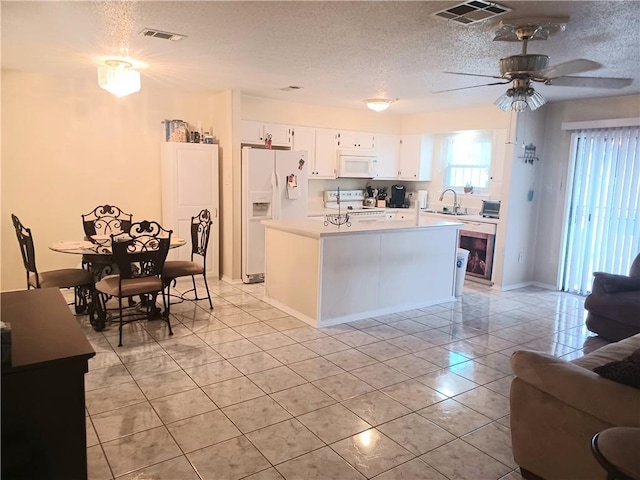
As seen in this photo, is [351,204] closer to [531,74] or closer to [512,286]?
[512,286]

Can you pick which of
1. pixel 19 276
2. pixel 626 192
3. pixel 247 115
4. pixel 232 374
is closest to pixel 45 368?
pixel 232 374

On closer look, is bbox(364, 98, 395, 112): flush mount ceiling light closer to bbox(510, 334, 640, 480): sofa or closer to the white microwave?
the white microwave

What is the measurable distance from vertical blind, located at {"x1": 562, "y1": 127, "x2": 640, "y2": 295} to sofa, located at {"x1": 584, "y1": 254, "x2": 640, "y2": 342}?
107 cm

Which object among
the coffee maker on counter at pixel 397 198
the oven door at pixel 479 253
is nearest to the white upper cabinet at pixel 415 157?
the coffee maker on counter at pixel 397 198

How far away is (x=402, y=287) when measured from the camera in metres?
4.94

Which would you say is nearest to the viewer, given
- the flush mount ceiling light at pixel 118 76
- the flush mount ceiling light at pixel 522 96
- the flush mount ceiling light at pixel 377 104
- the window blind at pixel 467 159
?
the flush mount ceiling light at pixel 522 96

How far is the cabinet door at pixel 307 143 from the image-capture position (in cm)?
650

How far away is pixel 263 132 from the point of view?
6.16 m

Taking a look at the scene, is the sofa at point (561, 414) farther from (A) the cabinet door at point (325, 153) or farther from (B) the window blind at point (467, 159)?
(B) the window blind at point (467, 159)

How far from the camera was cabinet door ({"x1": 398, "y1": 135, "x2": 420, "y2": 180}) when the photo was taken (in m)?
7.48

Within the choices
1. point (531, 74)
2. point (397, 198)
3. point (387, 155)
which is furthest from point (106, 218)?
point (531, 74)

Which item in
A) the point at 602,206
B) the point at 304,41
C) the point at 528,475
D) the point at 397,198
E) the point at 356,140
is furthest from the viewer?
the point at 397,198

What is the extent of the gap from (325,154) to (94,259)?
378cm

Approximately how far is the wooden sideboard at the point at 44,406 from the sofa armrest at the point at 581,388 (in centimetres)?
190
